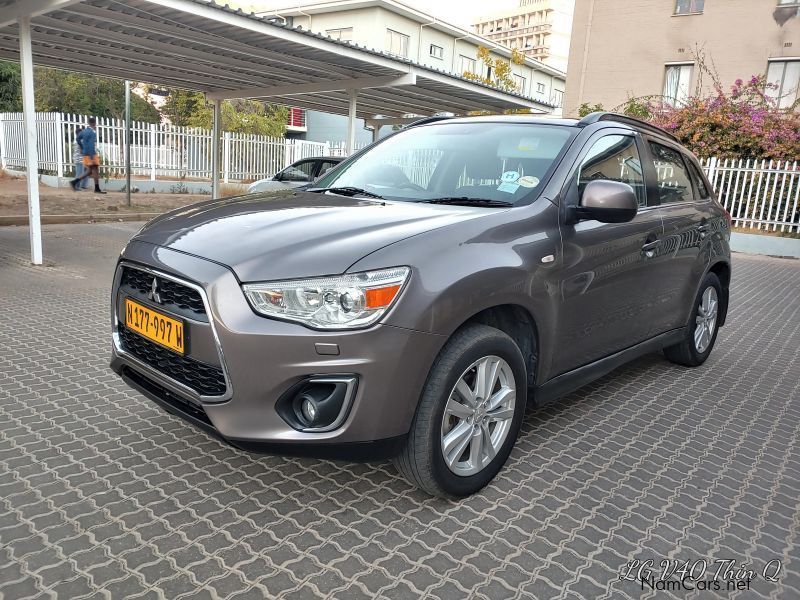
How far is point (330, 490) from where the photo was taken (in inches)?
111

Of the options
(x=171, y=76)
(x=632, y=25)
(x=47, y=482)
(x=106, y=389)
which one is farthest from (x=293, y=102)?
(x=47, y=482)

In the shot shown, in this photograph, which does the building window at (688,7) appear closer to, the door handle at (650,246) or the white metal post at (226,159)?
the white metal post at (226,159)

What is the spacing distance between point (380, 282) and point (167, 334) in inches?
36.5

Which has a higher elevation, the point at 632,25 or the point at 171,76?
the point at 632,25

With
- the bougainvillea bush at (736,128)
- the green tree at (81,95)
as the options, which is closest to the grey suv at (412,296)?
the bougainvillea bush at (736,128)

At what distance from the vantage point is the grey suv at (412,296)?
2311 mm

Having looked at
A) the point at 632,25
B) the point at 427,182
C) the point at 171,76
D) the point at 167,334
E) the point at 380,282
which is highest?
the point at 632,25

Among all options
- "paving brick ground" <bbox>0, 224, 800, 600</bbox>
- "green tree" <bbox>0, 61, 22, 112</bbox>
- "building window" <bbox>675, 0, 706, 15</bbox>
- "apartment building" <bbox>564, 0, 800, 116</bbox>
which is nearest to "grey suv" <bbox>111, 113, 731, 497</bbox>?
"paving brick ground" <bbox>0, 224, 800, 600</bbox>

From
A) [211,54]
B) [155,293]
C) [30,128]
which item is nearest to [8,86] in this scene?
[211,54]

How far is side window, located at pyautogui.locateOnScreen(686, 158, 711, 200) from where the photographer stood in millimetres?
4758

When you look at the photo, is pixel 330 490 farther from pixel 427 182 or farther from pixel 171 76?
pixel 171 76

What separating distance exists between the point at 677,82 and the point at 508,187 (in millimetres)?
20144

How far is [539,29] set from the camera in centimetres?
10112

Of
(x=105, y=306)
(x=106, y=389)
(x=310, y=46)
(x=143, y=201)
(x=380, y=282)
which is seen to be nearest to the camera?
(x=380, y=282)
